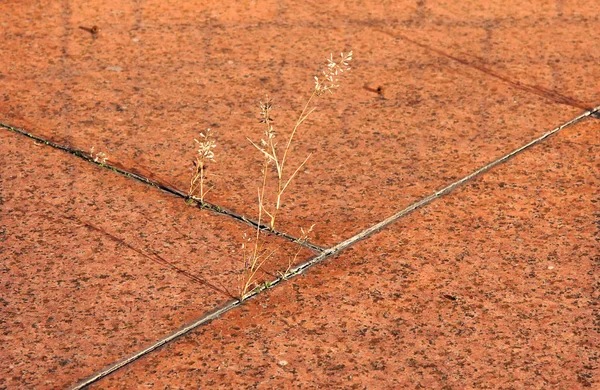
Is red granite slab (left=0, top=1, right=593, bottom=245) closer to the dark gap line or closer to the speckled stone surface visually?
the dark gap line

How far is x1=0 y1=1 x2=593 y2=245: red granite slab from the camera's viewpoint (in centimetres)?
416

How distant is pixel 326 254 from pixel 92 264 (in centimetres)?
77

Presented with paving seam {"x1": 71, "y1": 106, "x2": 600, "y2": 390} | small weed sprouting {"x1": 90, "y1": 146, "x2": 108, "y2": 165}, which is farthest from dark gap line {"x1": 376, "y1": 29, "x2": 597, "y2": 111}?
small weed sprouting {"x1": 90, "y1": 146, "x2": 108, "y2": 165}

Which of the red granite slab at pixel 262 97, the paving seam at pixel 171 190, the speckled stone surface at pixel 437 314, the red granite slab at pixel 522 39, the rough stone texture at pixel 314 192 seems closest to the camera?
the speckled stone surface at pixel 437 314

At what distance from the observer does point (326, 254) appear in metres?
3.71

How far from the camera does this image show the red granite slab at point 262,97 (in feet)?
13.6

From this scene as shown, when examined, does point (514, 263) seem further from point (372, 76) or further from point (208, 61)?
point (208, 61)

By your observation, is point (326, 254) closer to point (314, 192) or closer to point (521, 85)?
point (314, 192)

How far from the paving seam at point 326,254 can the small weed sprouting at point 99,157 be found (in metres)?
1.00

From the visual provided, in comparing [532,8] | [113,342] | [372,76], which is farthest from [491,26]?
[113,342]

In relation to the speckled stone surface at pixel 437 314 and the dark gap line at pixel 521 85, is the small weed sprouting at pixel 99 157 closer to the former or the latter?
the speckled stone surface at pixel 437 314

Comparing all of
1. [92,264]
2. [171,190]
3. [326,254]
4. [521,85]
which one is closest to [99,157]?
[171,190]

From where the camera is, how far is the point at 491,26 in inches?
216

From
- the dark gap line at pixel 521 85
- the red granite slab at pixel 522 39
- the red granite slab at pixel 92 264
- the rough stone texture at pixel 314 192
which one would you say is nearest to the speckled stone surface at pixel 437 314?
the rough stone texture at pixel 314 192
